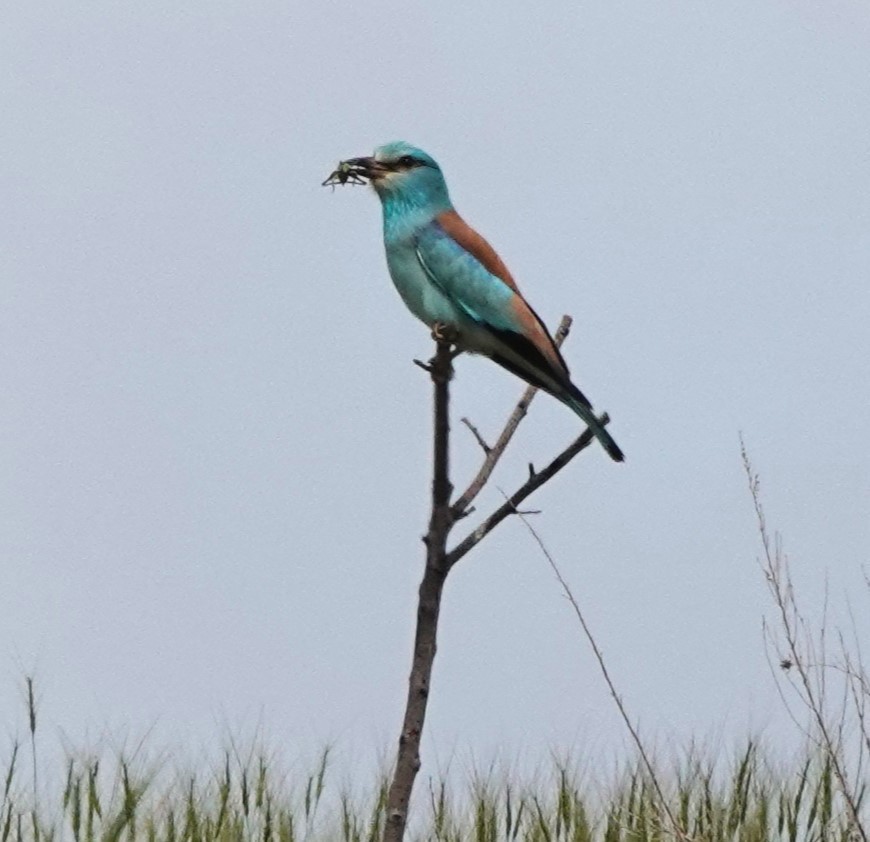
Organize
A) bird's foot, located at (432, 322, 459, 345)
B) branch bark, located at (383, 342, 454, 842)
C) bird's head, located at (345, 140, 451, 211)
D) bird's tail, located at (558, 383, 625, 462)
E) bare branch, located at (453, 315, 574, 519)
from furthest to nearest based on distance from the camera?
bird's head, located at (345, 140, 451, 211)
bird's foot, located at (432, 322, 459, 345)
bird's tail, located at (558, 383, 625, 462)
bare branch, located at (453, 315, 574, 519)
branch bark, located at (383, 342, 454, 842)

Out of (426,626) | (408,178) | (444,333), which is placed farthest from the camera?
(408,178)

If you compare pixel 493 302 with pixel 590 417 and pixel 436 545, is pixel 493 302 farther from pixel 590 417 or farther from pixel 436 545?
pixel 436 545

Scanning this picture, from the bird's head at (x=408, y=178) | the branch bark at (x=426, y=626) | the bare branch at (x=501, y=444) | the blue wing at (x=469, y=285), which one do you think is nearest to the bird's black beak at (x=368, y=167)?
the bird's head at (x=408, y=178)

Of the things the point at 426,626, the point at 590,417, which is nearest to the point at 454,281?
the point at 590,417

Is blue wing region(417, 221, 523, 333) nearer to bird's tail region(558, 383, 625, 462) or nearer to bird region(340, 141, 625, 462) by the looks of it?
bird region(340, 141, 625, 462)

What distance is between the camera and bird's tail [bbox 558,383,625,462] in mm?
5367

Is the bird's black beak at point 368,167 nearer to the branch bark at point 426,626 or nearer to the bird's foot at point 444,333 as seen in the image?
the bird's foot at point 444,333

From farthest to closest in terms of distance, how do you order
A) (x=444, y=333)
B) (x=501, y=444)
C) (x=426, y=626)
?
(x=444, y=333) → (x=501, y=444) → (x=426, y=626)

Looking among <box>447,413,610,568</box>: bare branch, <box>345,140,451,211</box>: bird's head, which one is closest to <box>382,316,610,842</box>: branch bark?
<box>447,413,610,568</box>: bare branch

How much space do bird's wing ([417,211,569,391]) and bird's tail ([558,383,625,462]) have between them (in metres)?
0.05

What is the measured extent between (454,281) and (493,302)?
14cm

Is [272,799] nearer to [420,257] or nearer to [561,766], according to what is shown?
[561,766]

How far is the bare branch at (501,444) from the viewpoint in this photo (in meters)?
4.95

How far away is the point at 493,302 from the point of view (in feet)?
18.5
